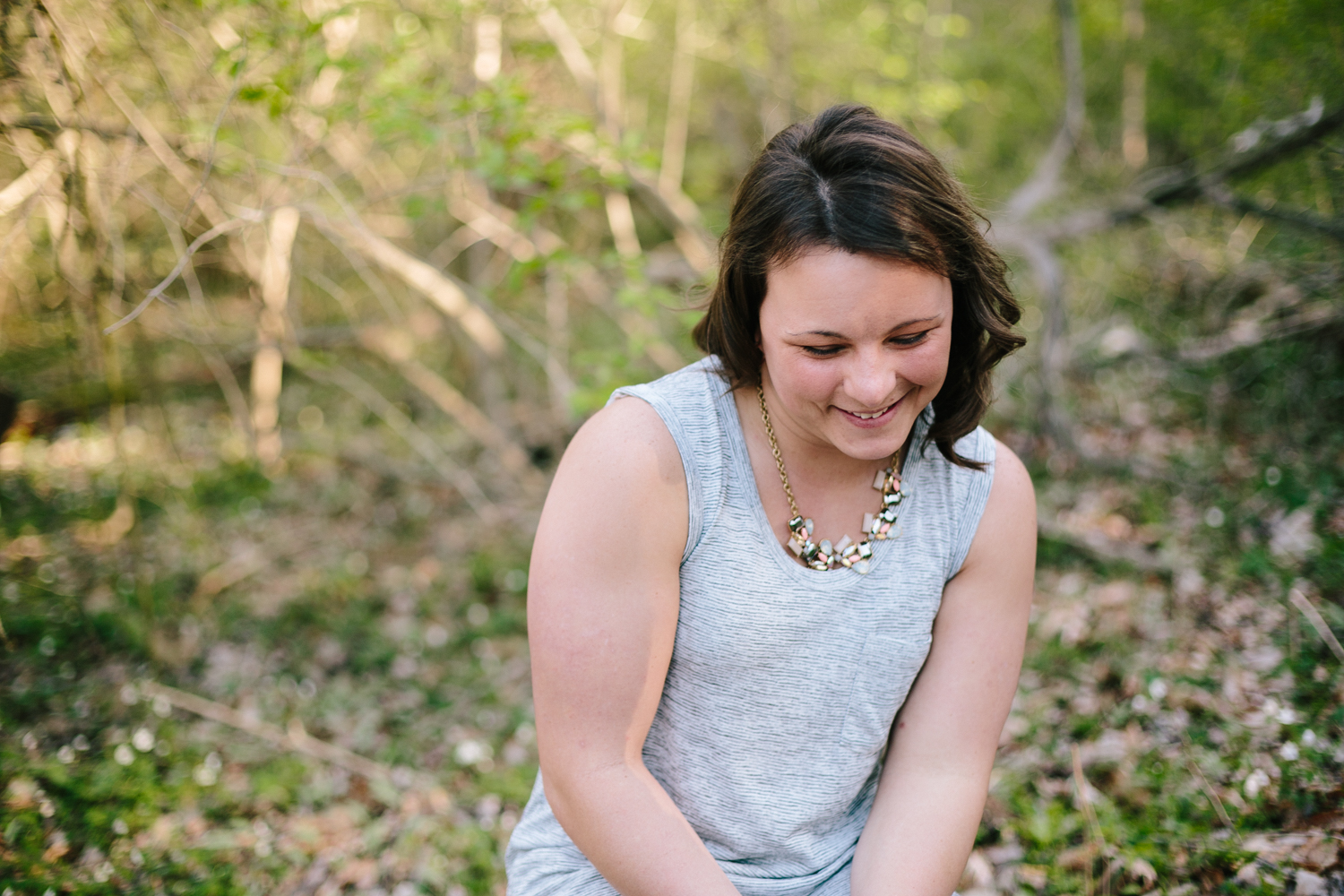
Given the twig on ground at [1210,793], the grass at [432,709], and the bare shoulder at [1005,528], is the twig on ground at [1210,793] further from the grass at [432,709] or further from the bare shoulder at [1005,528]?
the bare shoulder at [1005,528]

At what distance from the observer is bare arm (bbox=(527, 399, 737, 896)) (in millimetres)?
1363

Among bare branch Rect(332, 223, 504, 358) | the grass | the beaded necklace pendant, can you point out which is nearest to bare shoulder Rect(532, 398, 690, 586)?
the beaded necklace pendant

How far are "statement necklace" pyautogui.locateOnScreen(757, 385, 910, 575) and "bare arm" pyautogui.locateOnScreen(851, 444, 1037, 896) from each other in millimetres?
179

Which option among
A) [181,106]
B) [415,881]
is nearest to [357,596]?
[415,881]

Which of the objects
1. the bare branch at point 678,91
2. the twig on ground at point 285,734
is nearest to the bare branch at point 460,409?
the bare branch at point 678,91

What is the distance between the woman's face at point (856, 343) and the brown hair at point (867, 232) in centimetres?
→ 3

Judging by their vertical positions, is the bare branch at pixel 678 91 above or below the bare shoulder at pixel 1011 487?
above

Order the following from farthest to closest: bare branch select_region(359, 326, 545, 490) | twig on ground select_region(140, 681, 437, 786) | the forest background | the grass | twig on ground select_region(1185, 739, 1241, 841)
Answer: bare branch select_region(359, 326, 545, 490) < twig on ground select_region(140, 681, 437, 786) < the forest background < the grass < twig on ground select_region(1185, 739, 1241, 841)

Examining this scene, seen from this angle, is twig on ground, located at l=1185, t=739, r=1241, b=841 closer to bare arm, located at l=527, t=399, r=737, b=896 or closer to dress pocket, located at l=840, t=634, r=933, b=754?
dress pocket, located at l=840, t=634, r=933, b=754

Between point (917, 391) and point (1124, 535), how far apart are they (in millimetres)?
3175

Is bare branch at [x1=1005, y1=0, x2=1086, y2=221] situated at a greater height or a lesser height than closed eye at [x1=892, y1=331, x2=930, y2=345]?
greater

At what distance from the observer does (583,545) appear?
1.35m

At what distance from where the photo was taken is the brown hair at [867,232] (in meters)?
1.29

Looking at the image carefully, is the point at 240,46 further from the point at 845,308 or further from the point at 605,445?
the point at 845,308
